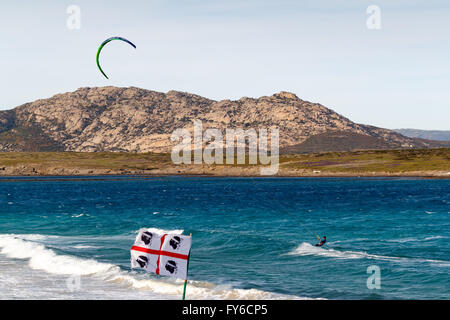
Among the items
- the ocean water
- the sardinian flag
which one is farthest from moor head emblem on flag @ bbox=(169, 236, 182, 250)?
the ocean water

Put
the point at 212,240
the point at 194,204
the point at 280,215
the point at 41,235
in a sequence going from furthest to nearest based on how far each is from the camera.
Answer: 1. the point at 194,204
2. the point at 280,215
3. the point at 41,235
4. the point at 212,240

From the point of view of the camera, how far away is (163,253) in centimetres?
1934

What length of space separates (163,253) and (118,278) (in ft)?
33.8

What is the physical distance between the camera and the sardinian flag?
19219 mm

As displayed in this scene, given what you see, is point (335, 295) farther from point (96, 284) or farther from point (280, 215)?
point (280, 215)

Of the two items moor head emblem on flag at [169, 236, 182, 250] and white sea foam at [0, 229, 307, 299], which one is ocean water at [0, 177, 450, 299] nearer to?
white sea foam at [0, 229, 307, 299]

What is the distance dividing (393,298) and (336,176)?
161134 millimetres

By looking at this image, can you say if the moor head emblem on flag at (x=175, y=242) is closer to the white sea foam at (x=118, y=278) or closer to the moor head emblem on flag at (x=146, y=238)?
the moor head emblem on flag at (x=146, y=238)

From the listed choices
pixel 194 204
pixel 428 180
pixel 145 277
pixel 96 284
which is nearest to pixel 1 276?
pixel 96 284

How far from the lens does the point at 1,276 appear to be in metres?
29.5

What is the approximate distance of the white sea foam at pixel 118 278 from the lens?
2536 cm

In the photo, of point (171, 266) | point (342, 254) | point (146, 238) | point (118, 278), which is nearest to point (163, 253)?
point (171, 266)
